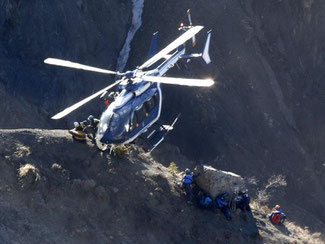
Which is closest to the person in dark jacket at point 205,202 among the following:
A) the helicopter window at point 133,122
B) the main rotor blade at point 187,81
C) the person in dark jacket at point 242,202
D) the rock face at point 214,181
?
the rock face at point 214,181

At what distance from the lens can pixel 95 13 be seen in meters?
36.7

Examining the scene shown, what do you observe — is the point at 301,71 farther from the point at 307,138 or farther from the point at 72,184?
the point at 72,184

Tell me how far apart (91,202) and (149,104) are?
5761 mm

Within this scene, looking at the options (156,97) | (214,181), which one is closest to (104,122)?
(156,97)

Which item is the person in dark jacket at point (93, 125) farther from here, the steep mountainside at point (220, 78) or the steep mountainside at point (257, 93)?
the steep mountainside at point (257, 93)

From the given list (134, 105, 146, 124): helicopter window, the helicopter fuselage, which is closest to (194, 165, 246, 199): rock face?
the helicopter fuselage

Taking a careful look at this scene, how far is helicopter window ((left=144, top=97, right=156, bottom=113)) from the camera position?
69.9 feet

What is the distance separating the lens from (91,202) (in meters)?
17.8

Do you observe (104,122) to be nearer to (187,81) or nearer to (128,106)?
(128,106)

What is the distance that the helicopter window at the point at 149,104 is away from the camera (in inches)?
839

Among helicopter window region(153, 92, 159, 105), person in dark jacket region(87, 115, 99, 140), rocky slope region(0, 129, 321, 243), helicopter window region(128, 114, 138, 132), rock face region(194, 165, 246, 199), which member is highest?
helicopter window region(153, 92, 159, 105)

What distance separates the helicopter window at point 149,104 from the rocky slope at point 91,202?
2299mm

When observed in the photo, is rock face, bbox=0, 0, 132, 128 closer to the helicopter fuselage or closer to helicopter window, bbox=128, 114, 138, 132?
the helicopter fuselage

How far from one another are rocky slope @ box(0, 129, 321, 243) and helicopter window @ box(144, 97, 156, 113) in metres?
2.30
